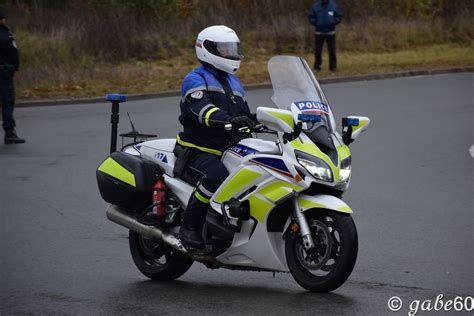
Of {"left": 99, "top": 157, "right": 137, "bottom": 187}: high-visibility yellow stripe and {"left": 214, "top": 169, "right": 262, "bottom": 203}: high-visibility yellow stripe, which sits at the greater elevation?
{"left": 214, "top": 169, "right": 262, "bottom": 203}: high-visibility yellow stripe

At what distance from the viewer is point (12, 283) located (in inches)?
328

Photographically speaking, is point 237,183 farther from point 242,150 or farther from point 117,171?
point 117,171

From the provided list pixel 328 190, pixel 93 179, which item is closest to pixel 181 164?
pixel 328 190

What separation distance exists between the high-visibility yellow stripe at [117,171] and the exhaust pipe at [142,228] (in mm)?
283

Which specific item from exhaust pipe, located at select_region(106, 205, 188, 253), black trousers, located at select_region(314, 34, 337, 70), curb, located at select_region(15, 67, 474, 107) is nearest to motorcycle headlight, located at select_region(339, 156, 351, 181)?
exhaust pipe, located at select_region(106, 205, 188, 253)

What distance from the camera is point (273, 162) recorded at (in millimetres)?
7387

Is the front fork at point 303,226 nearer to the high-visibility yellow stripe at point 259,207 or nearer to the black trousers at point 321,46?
the high-visibility yellow stripe at point 259,207

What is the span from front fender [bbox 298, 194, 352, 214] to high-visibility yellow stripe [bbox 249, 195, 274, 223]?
0.25 m

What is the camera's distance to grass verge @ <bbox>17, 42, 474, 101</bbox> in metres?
24.2

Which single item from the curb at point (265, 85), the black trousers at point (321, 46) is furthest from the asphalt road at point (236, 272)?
the black trousers at point (321, 46)

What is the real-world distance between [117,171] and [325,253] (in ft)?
6.77

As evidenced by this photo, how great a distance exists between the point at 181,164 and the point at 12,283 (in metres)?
1.61

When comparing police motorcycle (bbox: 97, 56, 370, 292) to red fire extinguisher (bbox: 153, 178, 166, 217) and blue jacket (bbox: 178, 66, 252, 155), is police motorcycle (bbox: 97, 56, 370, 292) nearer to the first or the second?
red fire extinguisher (bbox: 153, 178, 166, 217)

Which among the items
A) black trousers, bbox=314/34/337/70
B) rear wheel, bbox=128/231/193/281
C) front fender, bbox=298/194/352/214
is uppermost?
front fender, bbox=298/194/352/214
